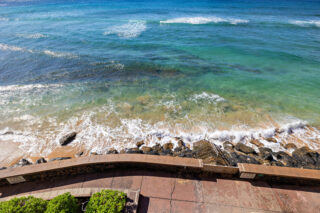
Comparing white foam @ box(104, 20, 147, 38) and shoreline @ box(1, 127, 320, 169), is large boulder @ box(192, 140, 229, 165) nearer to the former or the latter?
shoreline @ box(1, 127, 320, 169)

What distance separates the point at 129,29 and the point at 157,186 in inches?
1513

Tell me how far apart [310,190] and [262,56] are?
21851 millimetres

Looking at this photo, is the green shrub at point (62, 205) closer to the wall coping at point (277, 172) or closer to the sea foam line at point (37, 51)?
the wall coping at point (277, 172)

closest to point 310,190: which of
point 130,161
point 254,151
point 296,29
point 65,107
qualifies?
point 254,151

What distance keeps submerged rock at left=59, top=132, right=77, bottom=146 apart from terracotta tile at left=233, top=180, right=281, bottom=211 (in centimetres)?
1030

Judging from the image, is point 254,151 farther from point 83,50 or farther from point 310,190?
point 83,50

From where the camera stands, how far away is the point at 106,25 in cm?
4031

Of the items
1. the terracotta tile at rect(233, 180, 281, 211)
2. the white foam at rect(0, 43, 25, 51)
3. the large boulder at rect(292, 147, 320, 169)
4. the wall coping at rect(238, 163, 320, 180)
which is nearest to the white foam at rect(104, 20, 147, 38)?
the white foam at rect(0, 43, 25, 51)

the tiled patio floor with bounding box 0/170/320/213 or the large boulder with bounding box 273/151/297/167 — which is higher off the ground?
the tiled patio floor with bounding box 0/170/320/213

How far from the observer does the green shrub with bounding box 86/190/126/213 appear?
4812 mm

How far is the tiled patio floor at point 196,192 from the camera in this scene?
5762 millimetres

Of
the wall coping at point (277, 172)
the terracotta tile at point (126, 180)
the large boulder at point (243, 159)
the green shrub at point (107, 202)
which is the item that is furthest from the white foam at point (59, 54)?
the wall coping at point (277, 172)

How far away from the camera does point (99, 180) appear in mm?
6543

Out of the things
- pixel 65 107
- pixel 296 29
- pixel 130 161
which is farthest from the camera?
pixel 296 29
